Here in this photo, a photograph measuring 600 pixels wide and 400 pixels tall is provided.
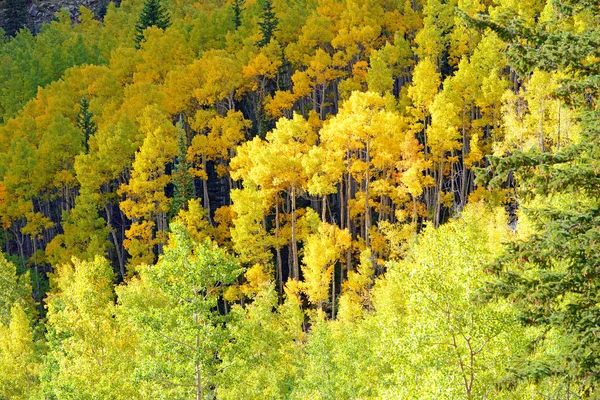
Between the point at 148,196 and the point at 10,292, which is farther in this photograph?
the point at 148,196

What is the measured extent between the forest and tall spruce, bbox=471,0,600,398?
0.12 feet

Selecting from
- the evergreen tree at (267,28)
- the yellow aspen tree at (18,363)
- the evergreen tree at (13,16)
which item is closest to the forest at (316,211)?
the yellow aspen tree at (18,363)

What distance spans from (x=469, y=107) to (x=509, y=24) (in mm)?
43433

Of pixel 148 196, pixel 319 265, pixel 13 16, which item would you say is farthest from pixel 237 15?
pixel 13 16

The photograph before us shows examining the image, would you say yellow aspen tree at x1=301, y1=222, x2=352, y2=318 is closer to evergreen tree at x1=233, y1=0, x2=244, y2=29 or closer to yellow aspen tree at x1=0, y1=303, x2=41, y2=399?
yellow aspen tree at x1=0, y1=303, x2=41, y2=399

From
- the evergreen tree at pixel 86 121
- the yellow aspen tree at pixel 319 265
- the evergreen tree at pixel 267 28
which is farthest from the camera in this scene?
the evergreen tree at pixel 267 28

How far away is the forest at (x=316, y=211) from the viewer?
36.7ft

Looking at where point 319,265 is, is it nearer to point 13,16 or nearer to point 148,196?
point 148,196

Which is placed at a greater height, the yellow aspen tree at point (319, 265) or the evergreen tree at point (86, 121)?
the evergreen tree at point (86, 121)

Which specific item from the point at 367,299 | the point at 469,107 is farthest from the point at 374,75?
the point at 367,299

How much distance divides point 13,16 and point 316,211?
113978 millimetres

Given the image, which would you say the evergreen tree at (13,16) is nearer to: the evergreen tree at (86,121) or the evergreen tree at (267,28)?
the evergreen tree at (86,121)

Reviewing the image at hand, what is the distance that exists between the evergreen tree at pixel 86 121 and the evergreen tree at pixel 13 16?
247 feet

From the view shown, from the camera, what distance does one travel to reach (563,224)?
1062cm
